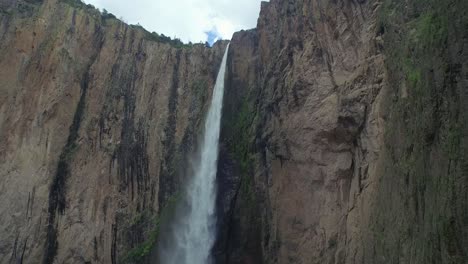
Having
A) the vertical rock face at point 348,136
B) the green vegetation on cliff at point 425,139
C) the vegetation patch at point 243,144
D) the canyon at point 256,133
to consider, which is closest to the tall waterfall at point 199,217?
the canyon at point 256,133

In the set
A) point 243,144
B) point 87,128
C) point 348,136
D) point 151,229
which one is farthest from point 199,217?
point 348,136

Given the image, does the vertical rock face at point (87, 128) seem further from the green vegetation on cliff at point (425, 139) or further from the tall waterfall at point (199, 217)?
the green vegetation on cliff at point (425, 139)

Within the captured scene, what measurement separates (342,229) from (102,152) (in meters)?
A: 17.6

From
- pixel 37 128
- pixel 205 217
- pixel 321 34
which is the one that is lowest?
pixel 205 217

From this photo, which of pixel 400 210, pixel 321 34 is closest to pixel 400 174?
pixel 400 210

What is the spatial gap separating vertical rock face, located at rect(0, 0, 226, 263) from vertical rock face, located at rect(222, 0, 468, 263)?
14.3ft

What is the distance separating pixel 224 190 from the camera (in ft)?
92.2

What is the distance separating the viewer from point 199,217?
1112 inches

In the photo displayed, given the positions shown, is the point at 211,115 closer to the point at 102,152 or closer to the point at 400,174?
the point at 102,152

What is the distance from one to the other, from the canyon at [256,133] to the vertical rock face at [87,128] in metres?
0.09

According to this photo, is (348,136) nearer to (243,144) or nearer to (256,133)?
(256,133)

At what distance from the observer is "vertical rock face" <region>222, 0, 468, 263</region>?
1329cm

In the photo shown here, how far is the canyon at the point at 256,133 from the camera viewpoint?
14367mm

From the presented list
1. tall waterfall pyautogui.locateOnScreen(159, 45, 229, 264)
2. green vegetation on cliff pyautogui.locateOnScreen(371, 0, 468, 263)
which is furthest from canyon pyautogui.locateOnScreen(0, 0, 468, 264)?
tall waterfall pyautogui.locateOnScreen(159, 45, 229, 264)
